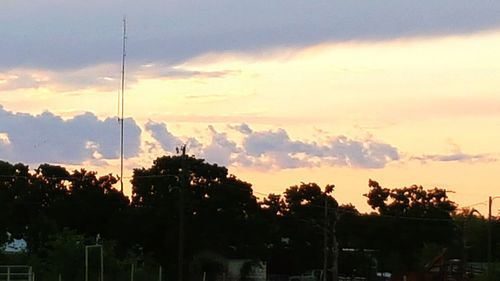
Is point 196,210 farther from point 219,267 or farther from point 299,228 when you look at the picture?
point 299,228

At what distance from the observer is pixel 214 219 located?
75.2m

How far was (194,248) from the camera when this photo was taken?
72625 mm

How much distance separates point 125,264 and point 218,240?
55.3 ft

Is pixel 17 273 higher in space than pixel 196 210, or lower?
lower

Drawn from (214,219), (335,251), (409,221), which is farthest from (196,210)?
(409,221)

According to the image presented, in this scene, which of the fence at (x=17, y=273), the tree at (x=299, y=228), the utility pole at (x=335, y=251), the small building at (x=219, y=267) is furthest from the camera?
the tree at (x=299, y=228)

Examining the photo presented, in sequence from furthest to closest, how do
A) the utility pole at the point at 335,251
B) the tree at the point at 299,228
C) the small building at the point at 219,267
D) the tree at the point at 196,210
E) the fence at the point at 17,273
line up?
1. the tree at the point at 299,228
2. the utility pole at the point at 335,251
3. the tree at the point at 196,210
4. the small building at the point at 219,267
5. the fence at the point at 17,273

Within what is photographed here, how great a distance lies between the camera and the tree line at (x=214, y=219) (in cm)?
7394

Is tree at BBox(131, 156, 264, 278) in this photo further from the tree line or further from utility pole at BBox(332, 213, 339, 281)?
utility pole at BBox(332, 213, 339, 281)

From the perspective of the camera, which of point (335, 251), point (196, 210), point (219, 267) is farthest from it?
point (335, 251)

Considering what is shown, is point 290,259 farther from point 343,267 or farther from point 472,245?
point 472,245

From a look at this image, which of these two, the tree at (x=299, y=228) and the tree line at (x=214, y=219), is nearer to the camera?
the tree line at (x=214, y=219)

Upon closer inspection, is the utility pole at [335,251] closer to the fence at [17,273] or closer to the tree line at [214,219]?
the tree line at [214,219]

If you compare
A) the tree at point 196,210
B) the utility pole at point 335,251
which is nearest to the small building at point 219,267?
the tree at point 196,210
